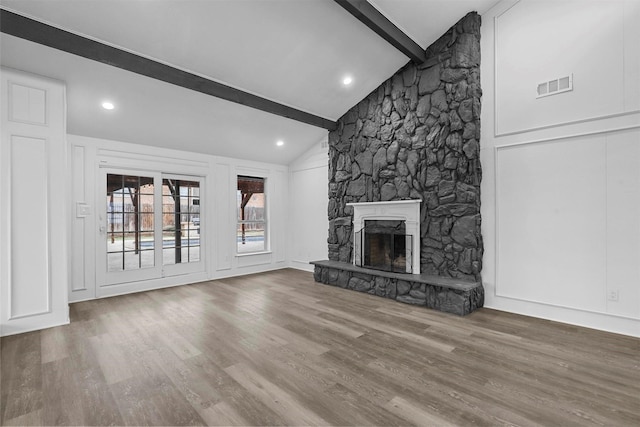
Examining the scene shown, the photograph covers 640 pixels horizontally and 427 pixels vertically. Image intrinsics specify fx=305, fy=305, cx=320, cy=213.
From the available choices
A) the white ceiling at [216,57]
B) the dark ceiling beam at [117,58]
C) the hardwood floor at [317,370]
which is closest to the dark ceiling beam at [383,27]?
the white ceiling at [216,57]

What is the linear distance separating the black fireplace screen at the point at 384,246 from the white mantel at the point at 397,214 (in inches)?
2.7

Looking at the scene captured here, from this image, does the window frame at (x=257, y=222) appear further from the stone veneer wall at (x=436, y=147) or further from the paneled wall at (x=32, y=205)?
the paneled wall at (x=32, y=205)

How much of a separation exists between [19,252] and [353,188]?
4545 mm

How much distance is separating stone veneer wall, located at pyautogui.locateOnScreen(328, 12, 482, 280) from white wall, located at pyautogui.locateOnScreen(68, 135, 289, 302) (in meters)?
2.35

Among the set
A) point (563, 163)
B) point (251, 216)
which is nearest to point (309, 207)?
point (251, 216)

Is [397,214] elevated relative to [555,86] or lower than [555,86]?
lower

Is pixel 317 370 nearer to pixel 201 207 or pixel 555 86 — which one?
pixel 555 86

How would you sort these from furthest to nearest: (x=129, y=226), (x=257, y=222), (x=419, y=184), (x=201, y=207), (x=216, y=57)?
1. (x=257, y=222)
2. (x=201, y=207)
3. (x=129, y=226)
4. (x=419, y=184)
5. (x=216, y=57)

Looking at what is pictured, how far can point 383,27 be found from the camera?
12.3ft

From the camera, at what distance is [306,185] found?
6738 millimetres

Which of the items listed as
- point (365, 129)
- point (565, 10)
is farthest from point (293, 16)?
point (565, 10)

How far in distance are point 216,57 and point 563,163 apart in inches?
169

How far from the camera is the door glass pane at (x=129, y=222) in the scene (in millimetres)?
4836

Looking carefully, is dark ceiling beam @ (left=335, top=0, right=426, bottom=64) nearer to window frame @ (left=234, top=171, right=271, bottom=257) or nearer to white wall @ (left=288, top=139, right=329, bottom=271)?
white wall @ (left=288, top=139, right=329, bottom=271)
